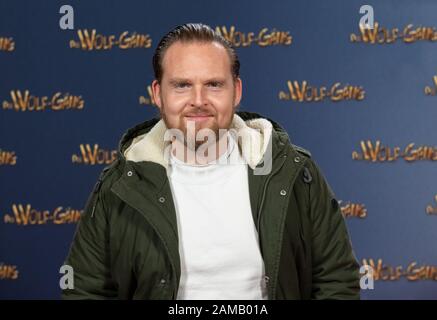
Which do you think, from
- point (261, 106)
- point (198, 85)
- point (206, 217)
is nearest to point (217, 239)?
point (206, 217)

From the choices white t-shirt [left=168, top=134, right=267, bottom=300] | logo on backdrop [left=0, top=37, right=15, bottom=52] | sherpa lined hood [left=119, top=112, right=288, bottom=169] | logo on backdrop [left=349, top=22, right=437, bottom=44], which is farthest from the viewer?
logo on backdrop [left=0, top=37, right=15, bottom=52]

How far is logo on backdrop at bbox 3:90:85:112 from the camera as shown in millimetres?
3214

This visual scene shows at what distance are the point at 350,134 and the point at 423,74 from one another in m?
0.48

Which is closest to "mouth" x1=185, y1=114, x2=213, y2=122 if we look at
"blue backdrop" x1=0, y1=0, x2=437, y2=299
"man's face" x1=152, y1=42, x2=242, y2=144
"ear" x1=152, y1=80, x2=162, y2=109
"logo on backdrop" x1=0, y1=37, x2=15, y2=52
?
"man's face" x1=152, y1=42, x2=242, y2=144

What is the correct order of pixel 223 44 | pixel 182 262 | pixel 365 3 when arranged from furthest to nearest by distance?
pixel 365 3
pixel 223 44
pixel 182 262

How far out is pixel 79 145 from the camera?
3211mm

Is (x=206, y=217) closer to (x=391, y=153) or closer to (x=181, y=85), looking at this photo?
(x=181, y=85)

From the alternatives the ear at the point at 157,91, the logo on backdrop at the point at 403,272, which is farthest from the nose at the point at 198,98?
the logo on backdrop at the point at 403,272

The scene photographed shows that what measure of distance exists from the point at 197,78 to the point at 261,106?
1.69 metres

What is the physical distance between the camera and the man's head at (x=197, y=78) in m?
1.50

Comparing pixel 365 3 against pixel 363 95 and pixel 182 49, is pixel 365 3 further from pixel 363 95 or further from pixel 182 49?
pixel 182 49

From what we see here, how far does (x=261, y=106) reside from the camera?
10.4 ft

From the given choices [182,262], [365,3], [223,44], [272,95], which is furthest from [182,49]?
[365,3]

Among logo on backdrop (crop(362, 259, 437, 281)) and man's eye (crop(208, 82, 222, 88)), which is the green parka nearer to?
man's eye (crop(208, 82, 222, 88))
